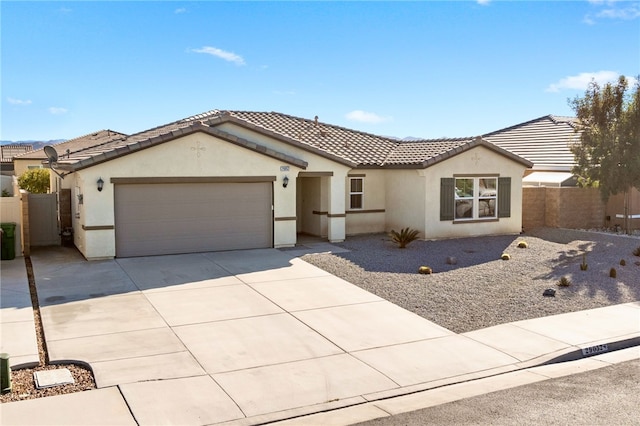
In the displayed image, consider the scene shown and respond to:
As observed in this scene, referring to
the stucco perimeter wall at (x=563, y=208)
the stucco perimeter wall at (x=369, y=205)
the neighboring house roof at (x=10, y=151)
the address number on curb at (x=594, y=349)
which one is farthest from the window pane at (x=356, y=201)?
the neighboring house roof at (x=10, y=151)

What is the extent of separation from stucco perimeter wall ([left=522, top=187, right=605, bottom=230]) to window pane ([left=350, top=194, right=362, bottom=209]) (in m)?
6.58

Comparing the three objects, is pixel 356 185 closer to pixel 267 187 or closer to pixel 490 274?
pixel 267 187

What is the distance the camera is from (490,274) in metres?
15.0

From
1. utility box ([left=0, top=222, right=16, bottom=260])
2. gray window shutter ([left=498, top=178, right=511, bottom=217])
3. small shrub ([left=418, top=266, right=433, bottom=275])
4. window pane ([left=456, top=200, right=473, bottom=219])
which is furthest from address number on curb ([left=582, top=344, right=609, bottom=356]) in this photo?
utility box ([left=0, top=222, right=16, bottom=260])

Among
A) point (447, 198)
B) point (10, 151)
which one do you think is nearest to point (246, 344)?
point (447, 198)

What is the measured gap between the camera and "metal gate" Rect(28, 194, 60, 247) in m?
19.1

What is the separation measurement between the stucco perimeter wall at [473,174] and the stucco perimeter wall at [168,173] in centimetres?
475

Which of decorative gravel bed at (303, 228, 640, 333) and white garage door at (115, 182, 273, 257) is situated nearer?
decorative gravel bed at (303, 228, 640, 333)

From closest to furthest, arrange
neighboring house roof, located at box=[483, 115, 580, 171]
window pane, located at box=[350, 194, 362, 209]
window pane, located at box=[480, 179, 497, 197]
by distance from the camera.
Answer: window pane, located at box=[480, 179, 497, 197] < window pane, located at box=[350, 194, 362, 209] < neighboring house roof, located at box=[483, 115, 580, 171]

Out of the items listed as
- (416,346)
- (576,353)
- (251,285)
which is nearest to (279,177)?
(251,285)

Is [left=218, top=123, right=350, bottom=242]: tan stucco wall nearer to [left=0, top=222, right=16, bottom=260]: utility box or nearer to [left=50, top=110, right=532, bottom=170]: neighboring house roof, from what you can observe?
[left=50, top=110, right=532, bottom=170]: neighboring house roof

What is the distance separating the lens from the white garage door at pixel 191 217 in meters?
16.9

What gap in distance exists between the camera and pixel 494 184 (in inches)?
851

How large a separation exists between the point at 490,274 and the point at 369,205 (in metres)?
7.79
